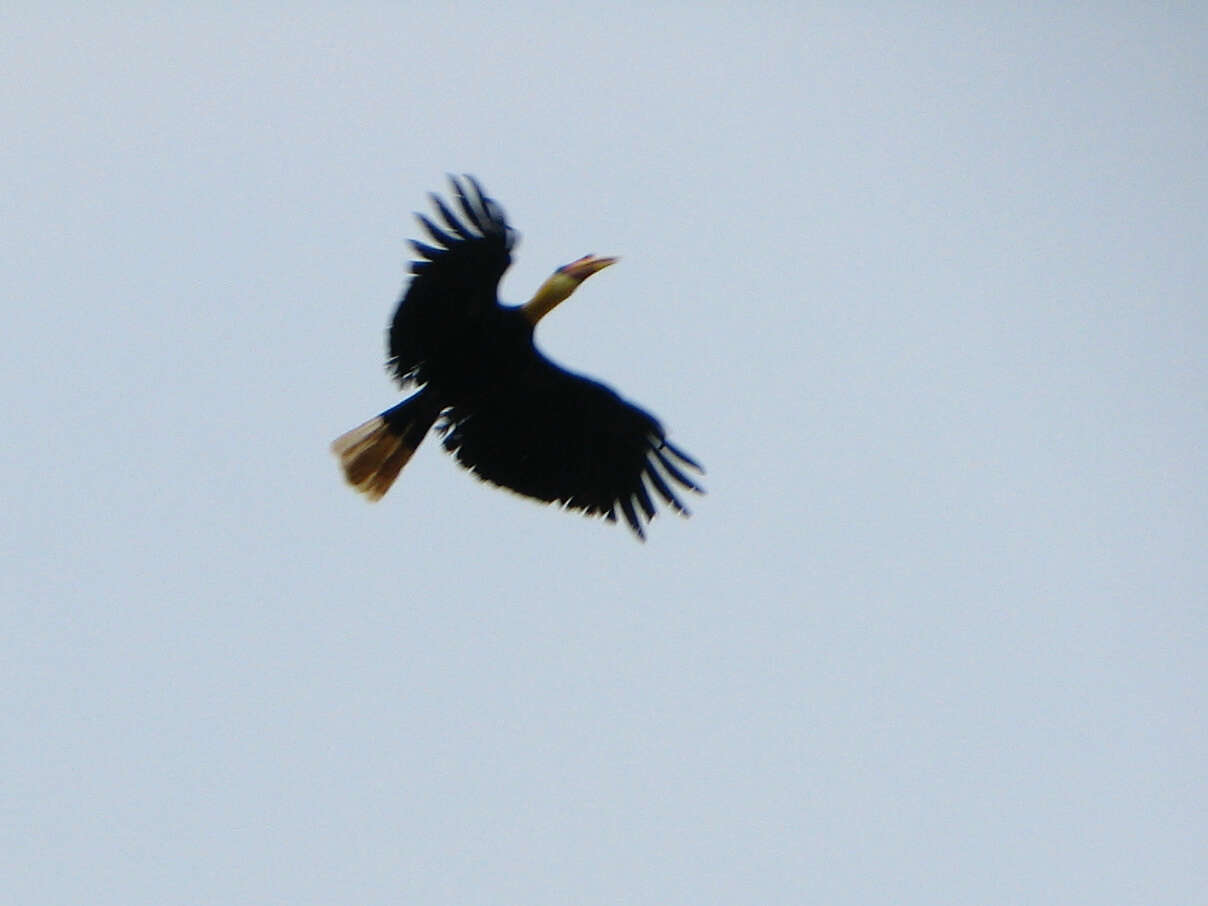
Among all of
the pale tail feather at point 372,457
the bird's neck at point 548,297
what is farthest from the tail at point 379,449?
the bird's neck at point 548,297

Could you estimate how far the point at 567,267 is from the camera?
35.9 ft

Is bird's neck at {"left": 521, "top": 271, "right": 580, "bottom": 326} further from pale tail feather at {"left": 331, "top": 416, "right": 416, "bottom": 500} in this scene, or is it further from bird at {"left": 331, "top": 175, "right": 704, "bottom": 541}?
pale tail feather at {"left": 331, "top": 416, "right": 416, "bottom": 500}

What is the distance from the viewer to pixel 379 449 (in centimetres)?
1120

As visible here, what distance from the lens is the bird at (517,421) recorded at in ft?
34.8

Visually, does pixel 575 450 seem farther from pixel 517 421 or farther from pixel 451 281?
pixel 451 281

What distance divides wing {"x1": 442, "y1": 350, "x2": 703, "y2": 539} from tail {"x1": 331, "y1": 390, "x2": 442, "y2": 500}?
8.7 inches

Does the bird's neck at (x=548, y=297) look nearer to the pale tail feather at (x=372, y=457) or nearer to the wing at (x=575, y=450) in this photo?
the wing at (x=575, y=450)

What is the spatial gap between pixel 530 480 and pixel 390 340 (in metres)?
1.41

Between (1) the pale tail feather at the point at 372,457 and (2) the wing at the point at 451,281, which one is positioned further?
(1) the pale tail feather at the point at 372,457

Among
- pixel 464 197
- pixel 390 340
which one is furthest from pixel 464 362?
pixel 464 197

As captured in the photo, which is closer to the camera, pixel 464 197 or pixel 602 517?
pixel 464 197

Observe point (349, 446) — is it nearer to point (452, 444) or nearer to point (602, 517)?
point (452, 444)

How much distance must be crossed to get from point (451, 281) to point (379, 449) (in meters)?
1.53

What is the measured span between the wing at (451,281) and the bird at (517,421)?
12 millimetres
